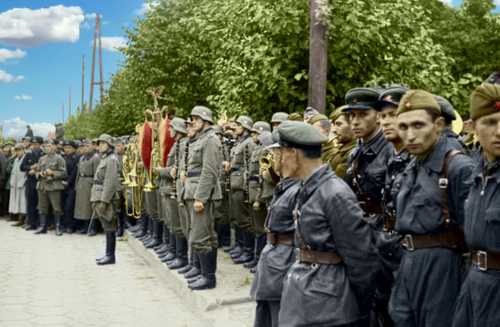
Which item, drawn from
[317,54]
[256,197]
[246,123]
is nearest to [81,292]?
[256,197]

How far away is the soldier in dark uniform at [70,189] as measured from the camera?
1566cm

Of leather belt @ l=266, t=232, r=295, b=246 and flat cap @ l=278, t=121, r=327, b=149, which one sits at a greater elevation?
flat cap @ l=278, t=121, r=327, b=149

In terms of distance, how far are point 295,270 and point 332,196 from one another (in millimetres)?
534

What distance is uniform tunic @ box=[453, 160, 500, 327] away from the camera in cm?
311

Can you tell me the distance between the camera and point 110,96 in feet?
107

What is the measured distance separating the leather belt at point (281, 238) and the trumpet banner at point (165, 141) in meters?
6.27

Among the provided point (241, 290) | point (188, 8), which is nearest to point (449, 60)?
point (241, 290)

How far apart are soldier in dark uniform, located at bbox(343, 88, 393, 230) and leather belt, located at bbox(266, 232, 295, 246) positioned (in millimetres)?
574

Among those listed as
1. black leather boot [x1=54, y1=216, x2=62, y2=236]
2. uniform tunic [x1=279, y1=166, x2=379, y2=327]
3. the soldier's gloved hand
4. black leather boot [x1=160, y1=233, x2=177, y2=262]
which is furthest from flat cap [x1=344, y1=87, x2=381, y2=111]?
black leather boot [x1=54, y1=216, x2=62, y2=236]

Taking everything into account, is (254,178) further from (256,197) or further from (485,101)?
(485,101)

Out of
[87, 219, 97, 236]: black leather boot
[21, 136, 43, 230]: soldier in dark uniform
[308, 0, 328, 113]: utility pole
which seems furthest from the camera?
[21, 136, 43, 230]: soldier in dark uniform

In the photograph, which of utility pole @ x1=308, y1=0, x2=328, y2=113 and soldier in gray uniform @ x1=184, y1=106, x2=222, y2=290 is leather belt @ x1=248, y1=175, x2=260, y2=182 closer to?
utility pole @ x1=308, y1=0, x2=328, y2=113

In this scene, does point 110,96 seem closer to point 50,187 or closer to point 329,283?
point 50,187

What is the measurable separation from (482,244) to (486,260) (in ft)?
0.26
